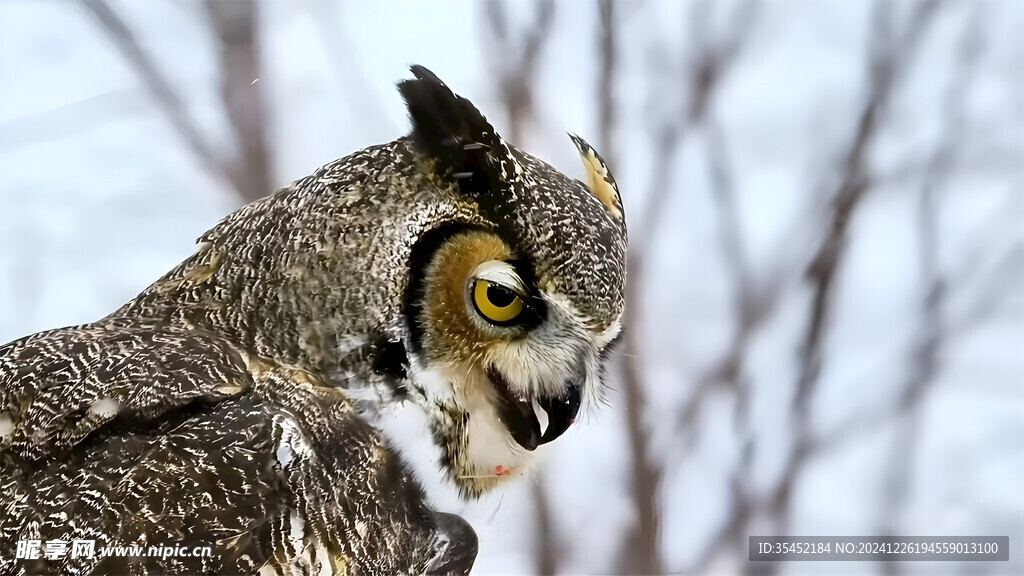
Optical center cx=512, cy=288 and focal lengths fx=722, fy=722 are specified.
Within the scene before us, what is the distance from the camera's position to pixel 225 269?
864mm

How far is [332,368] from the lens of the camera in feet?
2.65

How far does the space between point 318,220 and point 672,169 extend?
486 millimetres

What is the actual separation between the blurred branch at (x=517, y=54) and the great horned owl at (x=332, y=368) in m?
0.12

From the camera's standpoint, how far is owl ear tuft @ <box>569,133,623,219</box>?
92cm

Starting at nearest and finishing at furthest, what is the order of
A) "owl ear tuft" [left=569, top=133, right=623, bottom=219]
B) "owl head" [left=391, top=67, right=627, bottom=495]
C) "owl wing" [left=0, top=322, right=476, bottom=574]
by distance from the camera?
1. "owl wing" [left=0, top=322, right=476, bottom=574]
2. "owl head" [left=391, top=67, right=627, bottom=495]
3. "owl ear tuft" [left=569, top=133, right=623, bottom=219]

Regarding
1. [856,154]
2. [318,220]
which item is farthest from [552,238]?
[856,154]

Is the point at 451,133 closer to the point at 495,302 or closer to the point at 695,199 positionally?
the point at 495,302

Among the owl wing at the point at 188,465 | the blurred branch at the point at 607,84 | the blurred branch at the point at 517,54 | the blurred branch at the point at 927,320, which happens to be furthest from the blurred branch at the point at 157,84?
the blurred branch at the point at 927,320

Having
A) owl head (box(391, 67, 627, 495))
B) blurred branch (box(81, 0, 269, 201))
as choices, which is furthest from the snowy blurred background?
owl head (box(391, 67, 627, 495))

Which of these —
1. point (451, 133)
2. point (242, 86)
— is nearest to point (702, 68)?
point (451, 133)

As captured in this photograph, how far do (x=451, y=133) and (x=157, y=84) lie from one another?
0.43 metres

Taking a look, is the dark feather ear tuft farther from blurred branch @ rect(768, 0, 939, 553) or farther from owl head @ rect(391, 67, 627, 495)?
blurred branch @ rect(768, 0, 939, 553)

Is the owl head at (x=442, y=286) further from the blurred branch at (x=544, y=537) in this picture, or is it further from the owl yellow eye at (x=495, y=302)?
the blurred branch at (x=544, y=537)

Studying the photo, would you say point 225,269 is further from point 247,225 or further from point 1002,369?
point 1002,369
